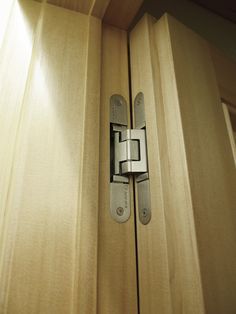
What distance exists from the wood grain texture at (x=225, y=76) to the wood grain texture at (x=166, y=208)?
182 mm

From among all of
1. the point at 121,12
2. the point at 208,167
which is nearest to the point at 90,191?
the point at 208,167

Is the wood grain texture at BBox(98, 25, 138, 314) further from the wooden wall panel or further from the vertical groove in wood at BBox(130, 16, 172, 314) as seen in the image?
the wooden wall panel

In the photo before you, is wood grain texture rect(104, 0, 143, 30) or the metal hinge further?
wood grain texture rect(104, 0, 143, 30)

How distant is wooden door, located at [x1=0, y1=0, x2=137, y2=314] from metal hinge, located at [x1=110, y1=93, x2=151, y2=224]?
2 cm

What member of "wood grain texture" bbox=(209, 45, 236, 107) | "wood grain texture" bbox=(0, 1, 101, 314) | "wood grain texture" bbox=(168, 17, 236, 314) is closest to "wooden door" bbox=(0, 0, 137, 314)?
"wood grain texture" bbox=(0, 1, 101, 314)

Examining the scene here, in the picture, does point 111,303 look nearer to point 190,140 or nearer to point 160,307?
point 160,307

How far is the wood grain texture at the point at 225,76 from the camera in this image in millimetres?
625

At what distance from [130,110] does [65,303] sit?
375mm

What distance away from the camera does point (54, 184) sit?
407 millimetres

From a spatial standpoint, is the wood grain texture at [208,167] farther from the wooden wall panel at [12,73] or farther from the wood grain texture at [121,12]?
the wooden wall panel at [12,73]

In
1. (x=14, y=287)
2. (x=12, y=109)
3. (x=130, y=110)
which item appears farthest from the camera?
(x=130, y=110)

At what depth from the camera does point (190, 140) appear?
0.44 metres

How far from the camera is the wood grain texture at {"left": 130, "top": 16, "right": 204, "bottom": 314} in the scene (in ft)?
1.17

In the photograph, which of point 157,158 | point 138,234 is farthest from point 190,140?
point 138,234
